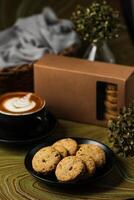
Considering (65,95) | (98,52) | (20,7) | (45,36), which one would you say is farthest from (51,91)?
(20,7)

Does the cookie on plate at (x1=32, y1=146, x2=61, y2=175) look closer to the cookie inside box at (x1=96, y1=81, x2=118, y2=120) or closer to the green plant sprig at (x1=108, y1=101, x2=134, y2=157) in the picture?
the green plant sprig at (x1=108, y1=101, x2=134, y2=157)

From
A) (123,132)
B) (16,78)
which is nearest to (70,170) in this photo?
(123,132)

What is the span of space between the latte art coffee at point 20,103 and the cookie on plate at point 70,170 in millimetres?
195

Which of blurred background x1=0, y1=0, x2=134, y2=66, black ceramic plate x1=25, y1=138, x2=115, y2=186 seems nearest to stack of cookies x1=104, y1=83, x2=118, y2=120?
black ceramic plate x1=25, y1=138, x2=115, y2=186

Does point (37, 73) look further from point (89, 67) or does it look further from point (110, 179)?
point (110, 179)

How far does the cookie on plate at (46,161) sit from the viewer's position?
3.16 feet

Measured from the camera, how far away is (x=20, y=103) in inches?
44.6

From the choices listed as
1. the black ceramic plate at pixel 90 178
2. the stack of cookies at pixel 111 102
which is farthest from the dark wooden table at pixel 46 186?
the stack of cookies at pixel 111 102

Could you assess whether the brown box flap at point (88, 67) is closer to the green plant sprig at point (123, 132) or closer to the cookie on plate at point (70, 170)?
the green plant sprig at point (123, 132)

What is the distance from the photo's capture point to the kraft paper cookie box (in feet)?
3.83

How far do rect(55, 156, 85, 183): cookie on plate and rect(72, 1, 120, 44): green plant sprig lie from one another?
0.51 m

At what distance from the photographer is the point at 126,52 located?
5.26ft

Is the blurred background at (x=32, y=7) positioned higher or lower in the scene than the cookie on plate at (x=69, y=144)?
lower

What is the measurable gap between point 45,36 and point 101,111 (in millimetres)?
436
